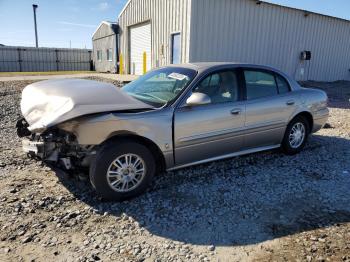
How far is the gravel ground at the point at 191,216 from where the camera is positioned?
2701 millimetres

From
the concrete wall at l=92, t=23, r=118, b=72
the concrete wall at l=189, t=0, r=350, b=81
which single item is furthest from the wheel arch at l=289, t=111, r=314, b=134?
the concrete wall at l=92, t=23, r=118, b=72

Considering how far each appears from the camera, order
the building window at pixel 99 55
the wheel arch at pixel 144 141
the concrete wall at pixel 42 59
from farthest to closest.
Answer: the concrete wall at pixel 42 59 < the building window at pixel 99 55 < the wheel arch at pixel 144 141

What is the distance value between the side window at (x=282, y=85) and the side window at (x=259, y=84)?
89mm

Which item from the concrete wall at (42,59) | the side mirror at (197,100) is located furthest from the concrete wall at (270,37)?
the concrete wall at (42,59)

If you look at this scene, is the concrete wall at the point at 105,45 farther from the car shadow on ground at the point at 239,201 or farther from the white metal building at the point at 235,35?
the car shadow on ground at the point at 239,201

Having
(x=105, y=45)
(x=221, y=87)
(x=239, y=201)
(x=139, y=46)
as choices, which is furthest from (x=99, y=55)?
(x=239, y=201)

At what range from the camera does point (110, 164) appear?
333 centimetres

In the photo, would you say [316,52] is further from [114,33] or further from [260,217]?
[260,217]

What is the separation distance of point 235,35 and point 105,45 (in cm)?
1307

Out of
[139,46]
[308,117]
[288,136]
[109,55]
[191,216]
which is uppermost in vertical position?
[139,46]

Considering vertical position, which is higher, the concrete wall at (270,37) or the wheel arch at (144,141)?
the concrete wall at (270,37)

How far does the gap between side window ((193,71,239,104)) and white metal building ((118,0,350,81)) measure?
8.05 metres

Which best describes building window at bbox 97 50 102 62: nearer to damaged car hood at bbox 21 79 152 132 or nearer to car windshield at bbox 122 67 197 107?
car windshield at bbox 122 67 197 107

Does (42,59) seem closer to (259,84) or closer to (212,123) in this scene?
(259,84)
